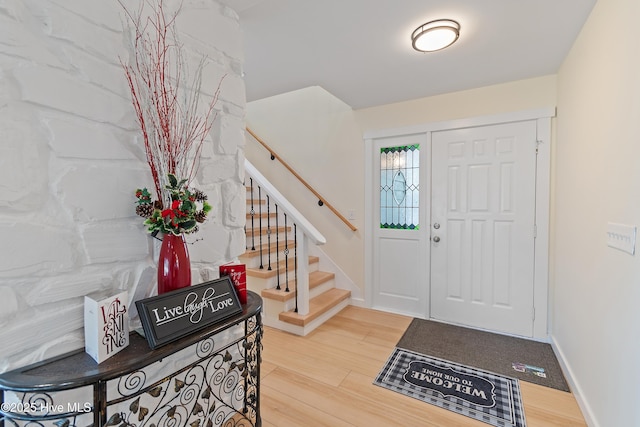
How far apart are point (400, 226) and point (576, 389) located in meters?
1.79

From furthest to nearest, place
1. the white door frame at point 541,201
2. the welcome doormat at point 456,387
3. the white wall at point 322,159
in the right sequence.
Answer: the white wall at point 322,159 → the white door frame at point 541,201 → the welcome doormat at point 456,387

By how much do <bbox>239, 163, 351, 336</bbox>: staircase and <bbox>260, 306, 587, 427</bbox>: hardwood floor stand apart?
0.64ft

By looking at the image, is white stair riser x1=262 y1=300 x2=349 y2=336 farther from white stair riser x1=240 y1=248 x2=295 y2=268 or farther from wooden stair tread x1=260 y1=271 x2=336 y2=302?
white stair riser x1=240 y1=248 x2=295 y2=268

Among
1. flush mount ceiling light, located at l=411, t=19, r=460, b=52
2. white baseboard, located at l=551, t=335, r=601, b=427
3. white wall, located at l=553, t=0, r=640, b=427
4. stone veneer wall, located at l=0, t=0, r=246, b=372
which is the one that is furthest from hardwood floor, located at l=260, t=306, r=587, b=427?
flush mount ceiling light, located at l=411, t=19, r=460, b=52

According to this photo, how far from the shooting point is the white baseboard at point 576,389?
156cm

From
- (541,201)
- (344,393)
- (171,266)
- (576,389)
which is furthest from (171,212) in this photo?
(541,201)

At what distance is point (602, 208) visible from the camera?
151 centimetres

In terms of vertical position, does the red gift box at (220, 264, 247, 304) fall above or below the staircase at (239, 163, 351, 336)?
above

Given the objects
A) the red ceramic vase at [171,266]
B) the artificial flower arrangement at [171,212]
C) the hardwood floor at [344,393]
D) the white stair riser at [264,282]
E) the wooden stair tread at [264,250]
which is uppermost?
the artificial flower arrangement at [171,212]

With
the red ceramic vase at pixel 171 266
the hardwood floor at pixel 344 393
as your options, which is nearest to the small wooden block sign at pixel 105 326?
the red ceramic vase at pixel 171 266

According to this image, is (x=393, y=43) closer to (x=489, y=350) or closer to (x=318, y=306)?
(x=318, y=306)

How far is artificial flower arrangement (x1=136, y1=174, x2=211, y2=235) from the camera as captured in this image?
105cm

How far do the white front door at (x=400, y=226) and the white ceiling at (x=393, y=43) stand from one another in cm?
→ 62

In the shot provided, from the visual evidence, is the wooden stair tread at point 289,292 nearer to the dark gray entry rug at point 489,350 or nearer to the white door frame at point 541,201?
the dark gray entry rug at point 489,350
